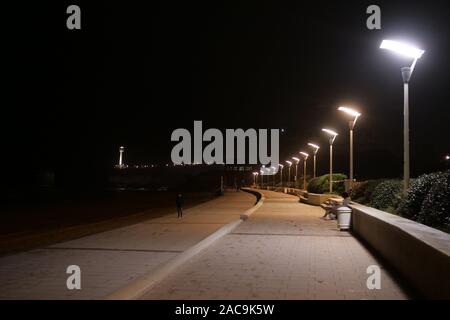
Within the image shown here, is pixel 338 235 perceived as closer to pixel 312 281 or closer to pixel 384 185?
pixel 384 185

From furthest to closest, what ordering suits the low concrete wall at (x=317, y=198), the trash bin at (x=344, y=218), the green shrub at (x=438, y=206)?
the low concrete wall at (x=317, y=198)
the trash bin at (x=344, y=218)
the green shrub at (x=438, y=206)

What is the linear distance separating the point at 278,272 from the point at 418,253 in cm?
262

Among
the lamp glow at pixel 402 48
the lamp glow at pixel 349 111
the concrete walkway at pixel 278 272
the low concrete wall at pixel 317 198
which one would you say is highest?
the lamp glow at pixel 402 48

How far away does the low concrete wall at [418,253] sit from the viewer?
678cm

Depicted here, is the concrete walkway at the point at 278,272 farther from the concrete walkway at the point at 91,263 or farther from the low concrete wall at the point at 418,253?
the concrete walkway at the point at 91,263

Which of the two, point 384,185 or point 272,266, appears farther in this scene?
point 384,185

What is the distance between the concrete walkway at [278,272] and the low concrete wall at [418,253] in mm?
311

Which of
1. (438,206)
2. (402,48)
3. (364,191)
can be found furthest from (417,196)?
(364,191)

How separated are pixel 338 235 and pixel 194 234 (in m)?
4.51

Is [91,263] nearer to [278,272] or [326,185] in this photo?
[278,272]

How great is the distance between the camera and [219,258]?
38.1 ft

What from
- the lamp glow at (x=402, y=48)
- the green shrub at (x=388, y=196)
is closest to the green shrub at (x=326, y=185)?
the green shrub at (x=388, y=196)

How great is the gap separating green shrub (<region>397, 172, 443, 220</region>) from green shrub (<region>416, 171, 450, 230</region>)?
1066 mm
